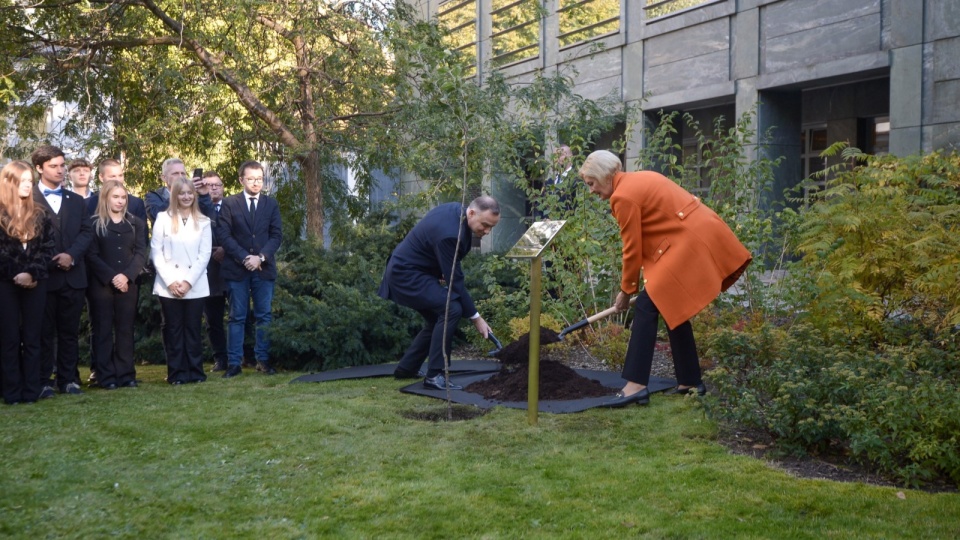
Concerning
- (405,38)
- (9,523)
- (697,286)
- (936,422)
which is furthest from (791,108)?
(9,523)

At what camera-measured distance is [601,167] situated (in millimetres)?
7230

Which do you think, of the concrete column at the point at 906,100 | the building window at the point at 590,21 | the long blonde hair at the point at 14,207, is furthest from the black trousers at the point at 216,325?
the building window at the point at 590,21

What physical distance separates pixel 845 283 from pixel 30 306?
7125mm

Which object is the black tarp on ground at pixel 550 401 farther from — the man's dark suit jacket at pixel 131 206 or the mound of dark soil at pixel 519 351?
the man's dark suit jacket at pixel 131 206

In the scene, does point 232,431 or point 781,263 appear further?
point 781,263

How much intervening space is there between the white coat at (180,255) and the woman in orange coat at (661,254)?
4.22 metres

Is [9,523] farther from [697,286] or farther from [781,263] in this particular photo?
[781,263]

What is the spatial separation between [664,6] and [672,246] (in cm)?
1250

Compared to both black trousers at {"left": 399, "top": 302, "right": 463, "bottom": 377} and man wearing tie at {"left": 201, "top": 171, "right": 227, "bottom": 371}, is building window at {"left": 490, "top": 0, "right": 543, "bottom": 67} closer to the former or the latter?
man wearing tie at {"left": 201, "top": 171, "right": 227, "bottom": 371}

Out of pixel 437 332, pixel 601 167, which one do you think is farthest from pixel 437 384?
pixel 601 167

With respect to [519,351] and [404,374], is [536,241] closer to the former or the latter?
[519,351]

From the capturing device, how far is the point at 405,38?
1282 centimetres

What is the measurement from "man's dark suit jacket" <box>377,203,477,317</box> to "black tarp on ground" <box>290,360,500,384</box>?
1.13 meters

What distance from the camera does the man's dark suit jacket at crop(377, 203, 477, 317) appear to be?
8.25 meters
